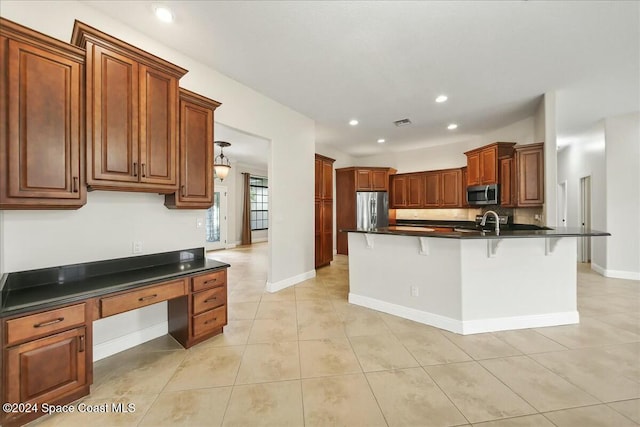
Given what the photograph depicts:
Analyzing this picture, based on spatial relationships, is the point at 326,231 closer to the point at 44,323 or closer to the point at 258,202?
the point at 44,323

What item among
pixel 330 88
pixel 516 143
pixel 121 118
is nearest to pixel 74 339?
pixel 121 118

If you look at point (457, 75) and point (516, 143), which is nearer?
point (457, 75)

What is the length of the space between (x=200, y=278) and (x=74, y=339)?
36.4 inches

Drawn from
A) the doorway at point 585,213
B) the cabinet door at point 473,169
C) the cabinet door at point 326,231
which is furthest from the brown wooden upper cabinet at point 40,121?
the doorway at point 585,213

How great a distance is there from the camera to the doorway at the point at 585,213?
19.5 ft

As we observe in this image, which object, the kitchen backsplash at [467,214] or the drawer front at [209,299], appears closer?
the drawer front at [209,299]

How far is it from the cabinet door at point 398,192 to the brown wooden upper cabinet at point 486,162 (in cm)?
177

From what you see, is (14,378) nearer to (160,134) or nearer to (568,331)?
(160,134)

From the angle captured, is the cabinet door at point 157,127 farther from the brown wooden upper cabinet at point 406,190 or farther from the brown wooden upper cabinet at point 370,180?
the brown wooden upper cabinet at point 406,190

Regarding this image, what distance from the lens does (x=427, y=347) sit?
7.99 feet

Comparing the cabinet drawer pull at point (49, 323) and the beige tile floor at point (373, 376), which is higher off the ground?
the cabinet drawer pull at point (49, 323)

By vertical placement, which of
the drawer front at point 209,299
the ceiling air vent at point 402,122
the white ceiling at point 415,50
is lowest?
the drawer front at point 209,299

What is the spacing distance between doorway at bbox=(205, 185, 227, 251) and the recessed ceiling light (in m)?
6.36

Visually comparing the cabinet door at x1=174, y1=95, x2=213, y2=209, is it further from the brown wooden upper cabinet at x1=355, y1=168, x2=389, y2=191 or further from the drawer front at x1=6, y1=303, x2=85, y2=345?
the brown wooden upper cabinet at x1=355, y1=168, x2=389, y2=191
